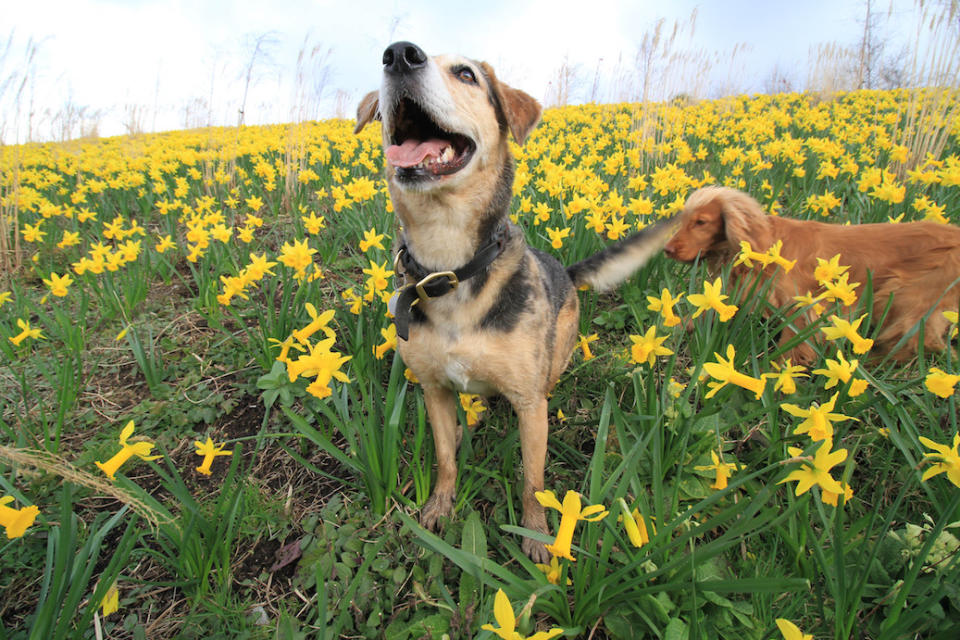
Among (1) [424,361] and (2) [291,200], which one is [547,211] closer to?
(1) [424,361]

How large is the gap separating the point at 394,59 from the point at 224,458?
7.40 ft

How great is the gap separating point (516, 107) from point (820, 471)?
78.4 inches

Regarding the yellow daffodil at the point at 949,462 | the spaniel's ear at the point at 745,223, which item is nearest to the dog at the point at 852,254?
the spaniel's ear at the point at 745,223

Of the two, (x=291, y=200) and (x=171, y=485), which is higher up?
(x=291, y=200)

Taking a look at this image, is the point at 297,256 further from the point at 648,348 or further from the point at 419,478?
the point at 648,348

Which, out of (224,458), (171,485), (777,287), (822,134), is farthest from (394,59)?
(822,134)

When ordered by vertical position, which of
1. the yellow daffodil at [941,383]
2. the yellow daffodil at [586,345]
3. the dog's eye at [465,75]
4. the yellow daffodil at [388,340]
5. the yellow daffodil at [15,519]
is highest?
the dog's eye at [465,75]

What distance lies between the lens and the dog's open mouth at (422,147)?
1.85 meters

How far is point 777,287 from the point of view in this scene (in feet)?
9.06

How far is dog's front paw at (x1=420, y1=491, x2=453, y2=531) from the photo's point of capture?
2045 millimetres

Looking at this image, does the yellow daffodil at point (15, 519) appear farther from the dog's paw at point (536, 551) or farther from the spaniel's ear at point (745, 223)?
the spaniel's ear at point (745, 223)

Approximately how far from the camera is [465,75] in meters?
2.13

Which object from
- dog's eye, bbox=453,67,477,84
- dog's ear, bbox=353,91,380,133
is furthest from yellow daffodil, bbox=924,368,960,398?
dog's ear, bbox=353,91,380,133

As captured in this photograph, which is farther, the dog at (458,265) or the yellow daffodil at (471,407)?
the yellow daffodil at (471,407)
